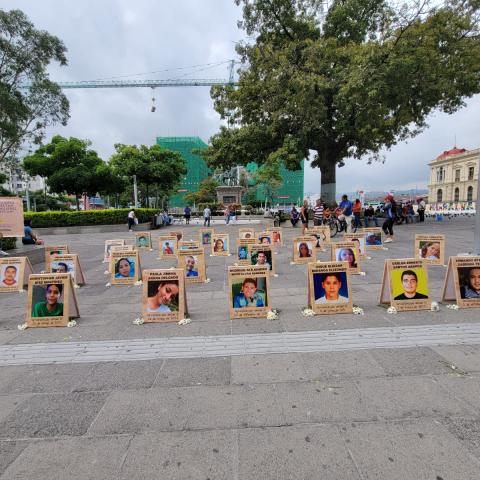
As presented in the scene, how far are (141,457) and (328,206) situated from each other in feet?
66.2

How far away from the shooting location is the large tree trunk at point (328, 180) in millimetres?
21500

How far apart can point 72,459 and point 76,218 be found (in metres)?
23.2

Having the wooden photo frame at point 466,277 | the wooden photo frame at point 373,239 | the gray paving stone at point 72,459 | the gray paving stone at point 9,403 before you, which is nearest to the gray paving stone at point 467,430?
the gray paving stone at point 72,459

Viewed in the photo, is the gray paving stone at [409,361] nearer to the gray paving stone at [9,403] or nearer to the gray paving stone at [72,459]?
the gray paving stone at [72,459]

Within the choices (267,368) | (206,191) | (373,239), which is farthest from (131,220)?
(206,191)

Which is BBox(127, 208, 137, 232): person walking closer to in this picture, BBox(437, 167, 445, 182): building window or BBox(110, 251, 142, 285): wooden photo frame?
BBox(110, 251, 142, 285): wooden photo frame

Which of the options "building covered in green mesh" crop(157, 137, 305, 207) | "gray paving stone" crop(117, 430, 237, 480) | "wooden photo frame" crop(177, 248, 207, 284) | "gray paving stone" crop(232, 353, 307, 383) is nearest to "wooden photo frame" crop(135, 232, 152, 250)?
"wooden photo frame" crop(177, 248, 207, 284)

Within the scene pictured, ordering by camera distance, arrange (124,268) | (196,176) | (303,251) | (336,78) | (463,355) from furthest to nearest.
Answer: (196,176)
(336,78)
(303,251)
(124,268)
(463,355)

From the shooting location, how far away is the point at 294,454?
82.0 inches

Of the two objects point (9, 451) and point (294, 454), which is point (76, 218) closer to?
point (9, 451)

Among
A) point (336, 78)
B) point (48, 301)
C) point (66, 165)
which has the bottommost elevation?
point (48, 301)

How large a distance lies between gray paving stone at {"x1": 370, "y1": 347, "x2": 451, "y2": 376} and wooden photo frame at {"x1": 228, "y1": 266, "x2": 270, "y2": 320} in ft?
5.44

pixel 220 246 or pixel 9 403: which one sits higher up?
pixel 220 246

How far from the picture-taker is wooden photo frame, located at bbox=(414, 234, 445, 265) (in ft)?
25.2
